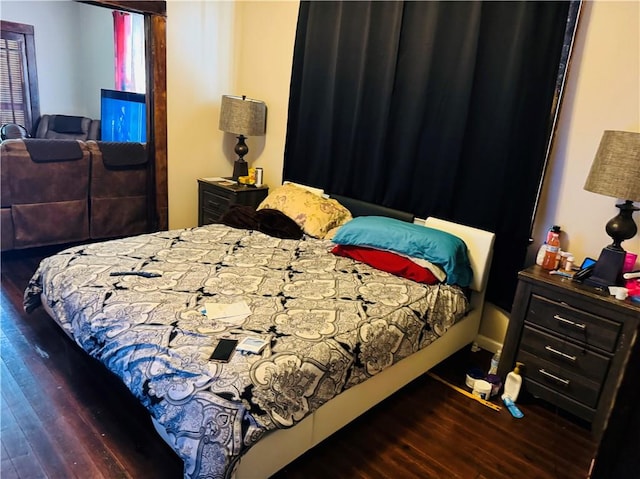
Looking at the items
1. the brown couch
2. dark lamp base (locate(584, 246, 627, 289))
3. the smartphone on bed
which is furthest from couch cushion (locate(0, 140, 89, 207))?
dark lamp base (locate(584, 246, 627, 289))

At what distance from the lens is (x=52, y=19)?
20.1 feet

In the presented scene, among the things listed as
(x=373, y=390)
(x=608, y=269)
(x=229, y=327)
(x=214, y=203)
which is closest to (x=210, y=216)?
(x=214, y=203)

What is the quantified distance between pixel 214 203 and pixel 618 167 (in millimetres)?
3077

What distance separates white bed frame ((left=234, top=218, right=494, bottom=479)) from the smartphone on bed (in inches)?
12.4

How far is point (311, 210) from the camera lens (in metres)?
3.24

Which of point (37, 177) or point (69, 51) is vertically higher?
point (69, 51)

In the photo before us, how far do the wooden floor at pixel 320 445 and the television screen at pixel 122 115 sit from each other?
295 centimetres

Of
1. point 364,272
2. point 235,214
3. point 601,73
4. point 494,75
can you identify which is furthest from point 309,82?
point 601,73

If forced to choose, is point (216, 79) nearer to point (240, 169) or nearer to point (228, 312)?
point (240, 169)

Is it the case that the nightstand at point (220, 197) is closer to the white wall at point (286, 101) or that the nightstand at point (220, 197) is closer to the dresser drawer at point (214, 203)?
the dresser drawer at point (214, 203)

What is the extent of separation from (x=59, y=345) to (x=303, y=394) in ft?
5.47

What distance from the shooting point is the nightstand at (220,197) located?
3863 mm

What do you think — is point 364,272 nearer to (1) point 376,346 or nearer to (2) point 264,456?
(1) point 376,346

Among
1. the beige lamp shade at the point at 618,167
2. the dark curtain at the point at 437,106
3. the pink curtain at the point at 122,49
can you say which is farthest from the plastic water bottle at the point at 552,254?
the pink curtain at the point at 122,49
